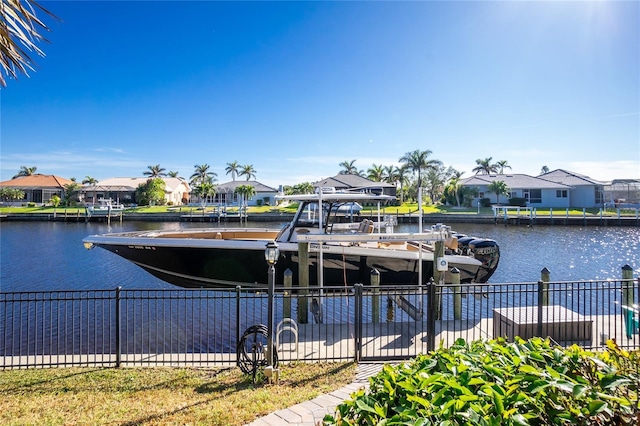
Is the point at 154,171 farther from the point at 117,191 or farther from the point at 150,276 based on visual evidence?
the point at 150,276

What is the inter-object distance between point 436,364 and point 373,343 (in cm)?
527

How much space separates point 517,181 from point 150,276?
180ft

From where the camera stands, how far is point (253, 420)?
4.69 m

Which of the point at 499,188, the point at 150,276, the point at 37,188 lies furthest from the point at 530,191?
the point at 37,188

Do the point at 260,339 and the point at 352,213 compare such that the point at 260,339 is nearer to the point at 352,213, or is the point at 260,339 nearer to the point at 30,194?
the point at 352,213

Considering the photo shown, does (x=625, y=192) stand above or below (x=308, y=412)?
above

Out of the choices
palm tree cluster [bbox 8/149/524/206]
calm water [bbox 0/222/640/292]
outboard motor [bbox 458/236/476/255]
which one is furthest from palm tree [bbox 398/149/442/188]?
outboard motor [bbox 458/236/476/255]

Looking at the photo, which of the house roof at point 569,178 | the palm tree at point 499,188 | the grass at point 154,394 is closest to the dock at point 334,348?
the grass at point 154,394

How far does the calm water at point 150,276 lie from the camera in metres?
17.6

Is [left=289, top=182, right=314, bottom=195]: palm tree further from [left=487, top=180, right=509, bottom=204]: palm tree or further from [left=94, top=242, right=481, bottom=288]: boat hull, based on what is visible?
[left=94, top=242, right=481, bottom=288]: boat hull

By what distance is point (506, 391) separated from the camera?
7.88 feet

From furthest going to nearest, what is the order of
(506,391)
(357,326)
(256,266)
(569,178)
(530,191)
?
(569,178), (530,191), (256,266), (357,326), (506,391)

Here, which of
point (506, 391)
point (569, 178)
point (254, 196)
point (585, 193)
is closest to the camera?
point (506, 391)

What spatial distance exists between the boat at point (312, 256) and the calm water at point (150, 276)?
11.0 ft
